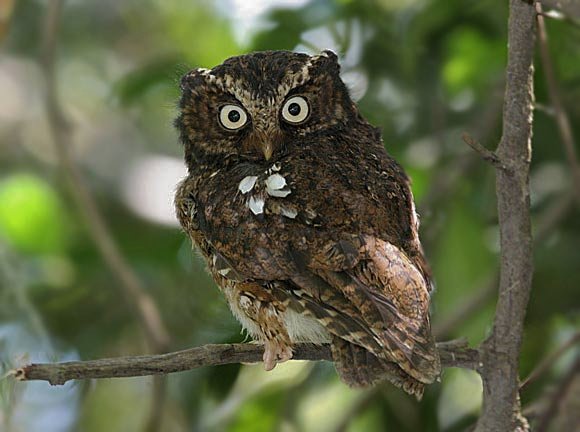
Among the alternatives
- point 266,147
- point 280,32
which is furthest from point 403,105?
point 266,147

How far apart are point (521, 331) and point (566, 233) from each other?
1774 mm

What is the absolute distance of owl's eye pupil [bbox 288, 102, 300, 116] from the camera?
271cm

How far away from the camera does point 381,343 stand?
2.06 meters

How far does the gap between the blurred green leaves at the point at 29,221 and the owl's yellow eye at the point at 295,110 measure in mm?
2133

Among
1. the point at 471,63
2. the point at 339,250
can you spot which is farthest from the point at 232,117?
the point at 471,63

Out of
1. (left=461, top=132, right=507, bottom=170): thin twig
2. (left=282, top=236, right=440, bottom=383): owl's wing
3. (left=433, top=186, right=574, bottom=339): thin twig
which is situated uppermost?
(left=461, top=132, right=507, bottom=170): thin twig

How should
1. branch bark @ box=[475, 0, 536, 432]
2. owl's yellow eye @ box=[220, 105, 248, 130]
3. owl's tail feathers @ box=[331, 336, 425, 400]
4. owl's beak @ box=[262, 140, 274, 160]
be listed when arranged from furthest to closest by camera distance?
owl's yellow eye @ box=[220, 105, 248, 130], owl's beak @ box=[262, 140, 274, 160], owl's tail feathers @ box=[331, 336, 425, 400], branch bark @ box=[475, 0, 536, 432]

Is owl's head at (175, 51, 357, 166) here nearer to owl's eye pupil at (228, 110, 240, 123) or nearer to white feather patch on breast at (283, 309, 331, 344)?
owl's eye pupil at (228, 110, 240, 123)

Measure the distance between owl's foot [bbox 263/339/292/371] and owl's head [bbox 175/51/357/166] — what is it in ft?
1.75

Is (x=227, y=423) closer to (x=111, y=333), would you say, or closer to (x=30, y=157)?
(x=111, y=333)

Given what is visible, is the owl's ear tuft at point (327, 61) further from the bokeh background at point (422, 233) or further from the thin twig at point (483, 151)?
the thin twig at point (483, 151)

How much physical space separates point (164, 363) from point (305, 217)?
1.78ft

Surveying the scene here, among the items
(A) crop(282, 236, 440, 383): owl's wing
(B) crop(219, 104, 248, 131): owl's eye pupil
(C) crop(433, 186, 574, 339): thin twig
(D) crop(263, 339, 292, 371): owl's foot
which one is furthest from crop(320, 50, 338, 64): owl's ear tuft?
(C) crop(433, 186, 574, 339): thin twig

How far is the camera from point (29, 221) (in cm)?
450
